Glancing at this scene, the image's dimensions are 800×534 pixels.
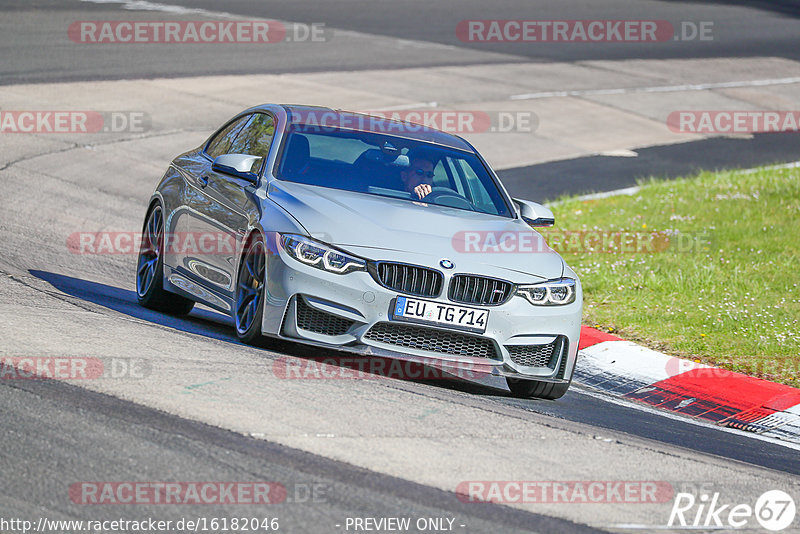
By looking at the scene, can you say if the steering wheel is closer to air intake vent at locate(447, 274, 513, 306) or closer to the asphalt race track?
air intake vent at locate(447, 274, 513, 306)

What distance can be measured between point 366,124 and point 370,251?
1911 mm

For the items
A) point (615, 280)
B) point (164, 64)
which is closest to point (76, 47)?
point (164, 64)

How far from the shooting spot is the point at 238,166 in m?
7.74

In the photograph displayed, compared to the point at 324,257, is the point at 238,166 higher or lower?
higher

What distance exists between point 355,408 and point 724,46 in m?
27.3

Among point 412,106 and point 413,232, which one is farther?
point 412,106

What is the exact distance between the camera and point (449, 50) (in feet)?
87.3

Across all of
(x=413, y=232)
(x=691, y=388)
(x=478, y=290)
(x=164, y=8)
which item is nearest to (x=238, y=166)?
(x=413, y=232)

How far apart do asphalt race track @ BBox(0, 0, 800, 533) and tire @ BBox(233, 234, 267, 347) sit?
0.16 m

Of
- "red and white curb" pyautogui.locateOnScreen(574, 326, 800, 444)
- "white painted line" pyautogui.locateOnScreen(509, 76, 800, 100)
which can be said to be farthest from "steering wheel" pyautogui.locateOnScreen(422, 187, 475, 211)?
"white painted line" pyautogui.locateOnScreen(509, 76, 800, 100)

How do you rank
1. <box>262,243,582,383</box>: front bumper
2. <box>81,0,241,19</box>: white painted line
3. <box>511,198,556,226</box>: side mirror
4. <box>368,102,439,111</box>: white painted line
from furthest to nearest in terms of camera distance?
<box>81,0,241,19</box>: white painted line
<box>368,102,439,111</box>: white painted line
<box>511,198,556,226</box>: side mirror
<box>262,243,582,383</box>: front bumper

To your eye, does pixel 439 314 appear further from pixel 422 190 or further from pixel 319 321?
pixel 422 190

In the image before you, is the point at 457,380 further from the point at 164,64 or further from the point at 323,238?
the point at 164,64

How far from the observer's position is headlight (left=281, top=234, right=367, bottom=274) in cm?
682
